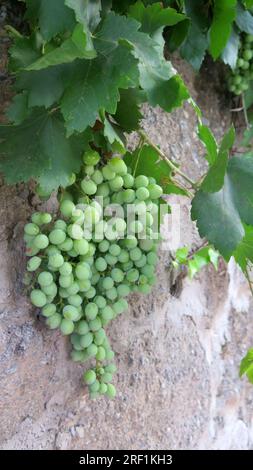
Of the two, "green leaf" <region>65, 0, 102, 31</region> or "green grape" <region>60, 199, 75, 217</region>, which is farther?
"green grape" <region>60, 199, 75, 217</region>

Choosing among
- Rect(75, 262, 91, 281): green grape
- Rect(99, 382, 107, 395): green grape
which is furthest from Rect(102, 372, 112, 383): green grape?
Rect(75, 262, 91, 281): green grape

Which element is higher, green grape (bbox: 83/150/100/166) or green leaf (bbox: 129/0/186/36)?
green leaf (bbox: 129/0/186/36)

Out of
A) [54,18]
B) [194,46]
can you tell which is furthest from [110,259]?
[194,46]

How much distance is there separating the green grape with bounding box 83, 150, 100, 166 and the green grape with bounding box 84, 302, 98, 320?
197 millimetres

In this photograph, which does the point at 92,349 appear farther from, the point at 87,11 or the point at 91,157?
the point at 87,11

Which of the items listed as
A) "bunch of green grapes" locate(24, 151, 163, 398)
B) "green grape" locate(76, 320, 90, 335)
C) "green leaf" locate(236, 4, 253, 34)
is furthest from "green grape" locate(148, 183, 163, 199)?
"green leaf" locate(236, 4, 253, 34)

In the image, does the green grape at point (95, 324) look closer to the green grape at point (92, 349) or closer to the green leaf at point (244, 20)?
the green grape at point (92, 349)

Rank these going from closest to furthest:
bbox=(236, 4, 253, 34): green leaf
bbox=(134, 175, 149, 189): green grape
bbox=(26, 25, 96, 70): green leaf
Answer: bbox=(26, 25, 96, 70): green leaf, bbox=(134, 175, 149, 189): green grape, bbox=(236, 4, 253, 34): green leaf

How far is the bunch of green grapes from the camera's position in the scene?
27.3 inches

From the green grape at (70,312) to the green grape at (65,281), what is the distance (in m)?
0.04

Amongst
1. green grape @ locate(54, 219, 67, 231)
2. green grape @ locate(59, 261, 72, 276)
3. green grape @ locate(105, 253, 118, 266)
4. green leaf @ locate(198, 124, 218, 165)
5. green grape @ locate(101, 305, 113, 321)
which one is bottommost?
green grape @ locate(101, 305, 113, 321)

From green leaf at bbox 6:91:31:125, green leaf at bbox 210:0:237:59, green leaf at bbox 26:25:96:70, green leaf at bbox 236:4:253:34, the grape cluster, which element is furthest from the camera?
the grape cluster

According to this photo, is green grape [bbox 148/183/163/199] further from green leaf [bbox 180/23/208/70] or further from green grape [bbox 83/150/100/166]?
green leaf [bbox 180/23/208/70]
